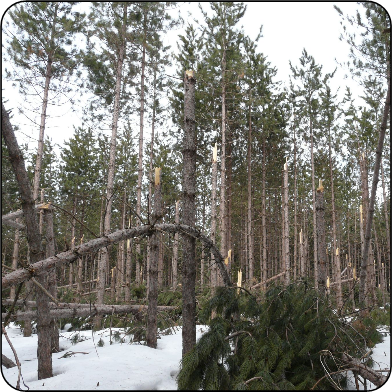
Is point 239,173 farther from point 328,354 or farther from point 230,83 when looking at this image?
point 328,354

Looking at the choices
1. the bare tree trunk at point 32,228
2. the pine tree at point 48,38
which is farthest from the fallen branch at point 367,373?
the pine tree at point 48,38

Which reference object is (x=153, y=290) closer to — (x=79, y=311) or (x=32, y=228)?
(x=79, y=311)

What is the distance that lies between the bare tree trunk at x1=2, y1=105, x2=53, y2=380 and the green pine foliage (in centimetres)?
95

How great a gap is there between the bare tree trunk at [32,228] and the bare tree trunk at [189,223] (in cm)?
91

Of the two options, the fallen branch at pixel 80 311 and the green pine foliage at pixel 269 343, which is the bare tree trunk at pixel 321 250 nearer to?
the green pine foliage at pixel 269 343

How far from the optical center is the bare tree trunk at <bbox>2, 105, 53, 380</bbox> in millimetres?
1801

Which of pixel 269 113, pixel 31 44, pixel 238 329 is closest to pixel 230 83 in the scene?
pixel 269 113

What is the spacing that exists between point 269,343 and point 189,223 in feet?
3.24

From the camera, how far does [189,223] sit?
2541mm

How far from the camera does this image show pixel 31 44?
2.60m

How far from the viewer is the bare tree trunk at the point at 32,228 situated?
1.80 meters

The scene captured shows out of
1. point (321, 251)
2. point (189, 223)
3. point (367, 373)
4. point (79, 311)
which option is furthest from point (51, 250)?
point (367, 373)

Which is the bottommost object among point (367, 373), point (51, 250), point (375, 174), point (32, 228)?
point (367, 373)

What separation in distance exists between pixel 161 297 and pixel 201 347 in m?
7.79
